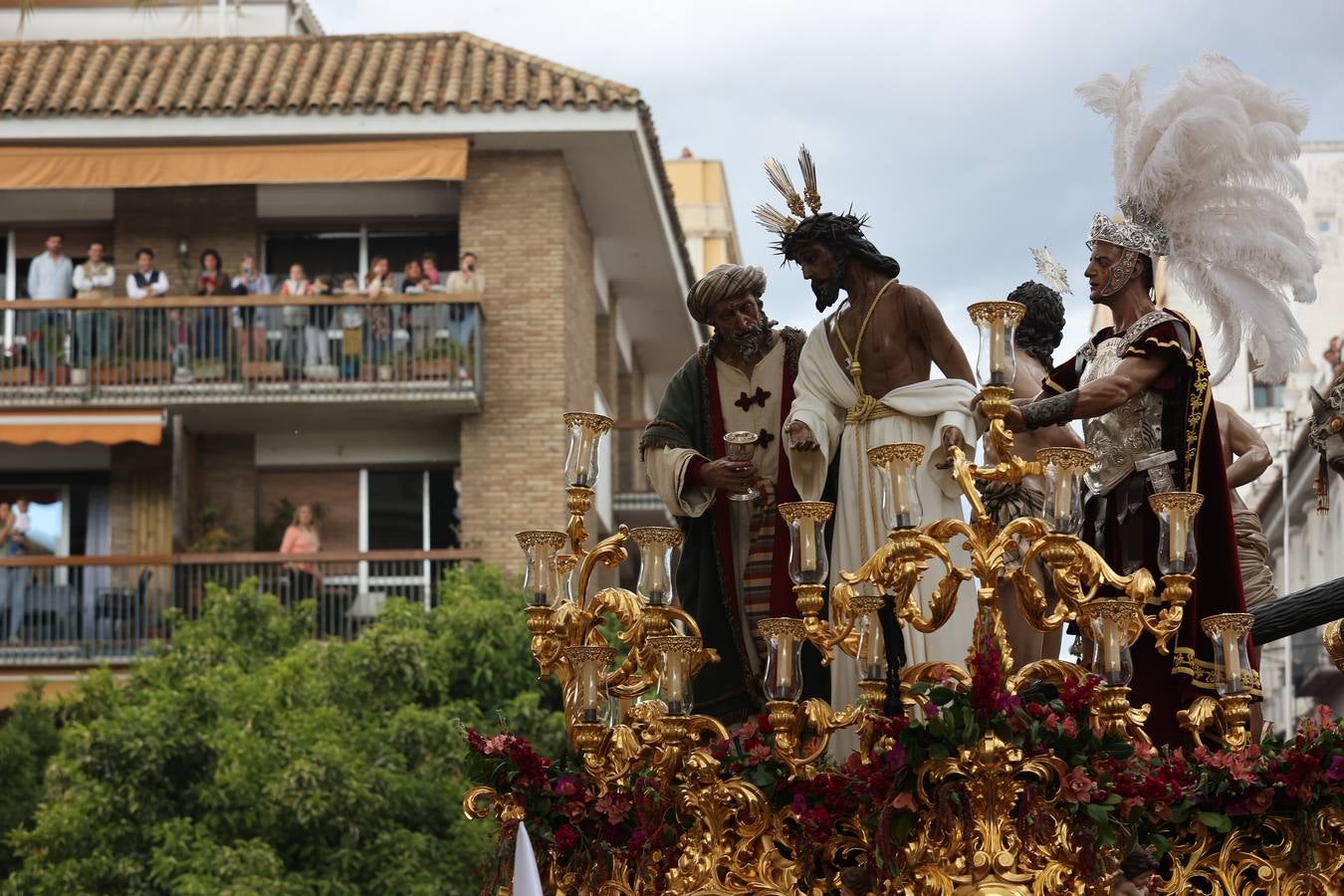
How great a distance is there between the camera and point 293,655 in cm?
2364

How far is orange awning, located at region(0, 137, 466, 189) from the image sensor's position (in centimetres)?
2959

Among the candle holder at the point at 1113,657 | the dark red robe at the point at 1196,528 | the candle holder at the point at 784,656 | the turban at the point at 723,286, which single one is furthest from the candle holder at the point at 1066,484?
the turban at the point at 723,286

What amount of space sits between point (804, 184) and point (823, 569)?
228 centimetres

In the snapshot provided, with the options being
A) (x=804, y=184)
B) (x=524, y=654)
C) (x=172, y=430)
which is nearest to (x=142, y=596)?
(x=172, y=430)

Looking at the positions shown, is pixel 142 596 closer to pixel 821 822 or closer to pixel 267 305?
pixel 267 305

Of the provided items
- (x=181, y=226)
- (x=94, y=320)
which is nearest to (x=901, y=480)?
(x=94, y=320)

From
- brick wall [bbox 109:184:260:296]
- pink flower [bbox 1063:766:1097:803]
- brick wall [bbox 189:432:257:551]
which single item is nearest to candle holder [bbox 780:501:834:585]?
pink flower [bbox 1063:766:1097:803]

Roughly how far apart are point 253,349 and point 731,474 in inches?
844

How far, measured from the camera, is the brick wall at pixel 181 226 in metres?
31.2

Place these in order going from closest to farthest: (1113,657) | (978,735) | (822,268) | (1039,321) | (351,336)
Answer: (978,735), (1113,657), (822,268), (1039,321), (351,336)

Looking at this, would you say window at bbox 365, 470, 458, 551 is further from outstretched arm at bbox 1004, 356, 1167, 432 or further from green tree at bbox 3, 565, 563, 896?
outstretched arm at bbox 1004, 356, 1167, 432

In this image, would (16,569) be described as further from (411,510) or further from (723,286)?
(723,286)

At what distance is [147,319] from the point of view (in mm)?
30500

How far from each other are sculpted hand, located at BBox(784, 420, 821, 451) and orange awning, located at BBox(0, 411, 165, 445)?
71.1ft
